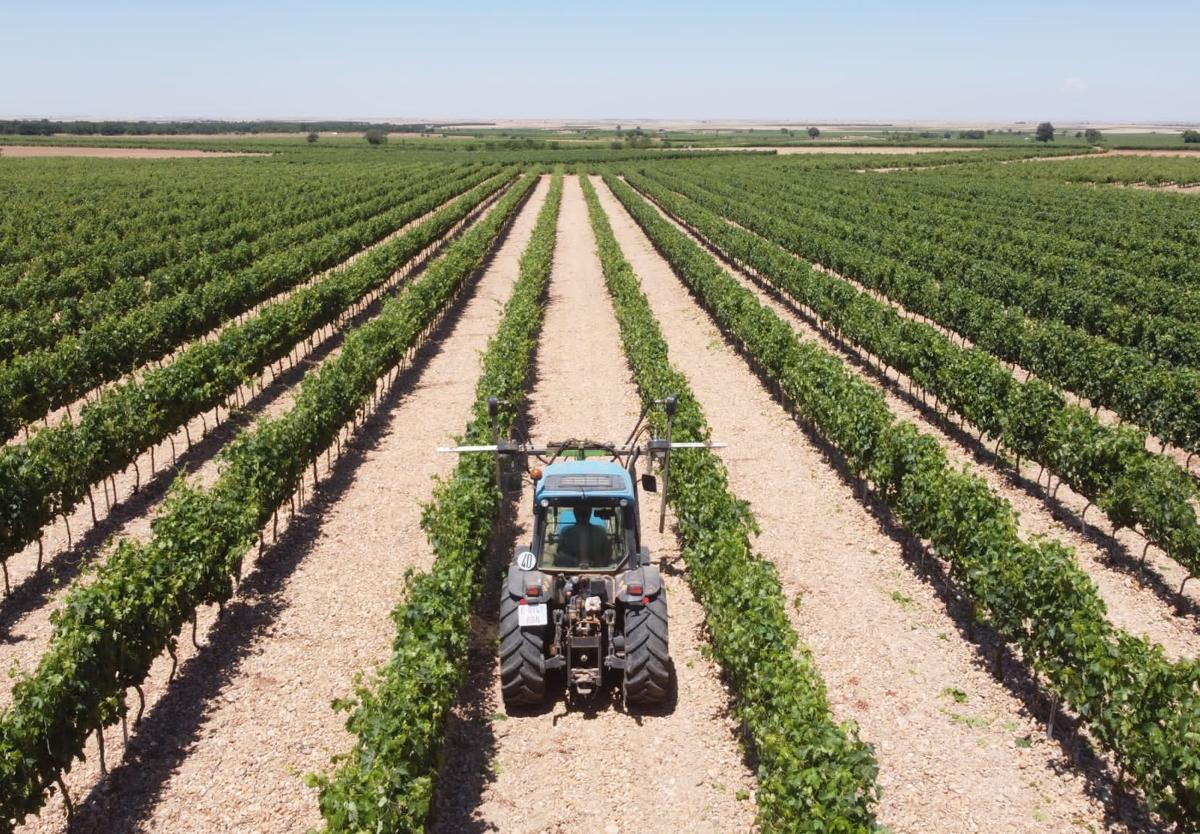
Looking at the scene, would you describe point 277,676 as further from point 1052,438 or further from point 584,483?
point 1052,438

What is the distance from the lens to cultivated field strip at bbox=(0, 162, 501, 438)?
19.0m

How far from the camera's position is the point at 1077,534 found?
1501cm

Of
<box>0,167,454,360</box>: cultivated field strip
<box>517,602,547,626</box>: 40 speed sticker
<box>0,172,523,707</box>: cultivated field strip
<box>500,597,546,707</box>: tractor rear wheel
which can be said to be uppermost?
<box>0,167,454,360</box>: cultivated field strip

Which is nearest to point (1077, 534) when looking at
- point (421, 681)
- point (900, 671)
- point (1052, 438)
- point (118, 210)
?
point (1052, 438)

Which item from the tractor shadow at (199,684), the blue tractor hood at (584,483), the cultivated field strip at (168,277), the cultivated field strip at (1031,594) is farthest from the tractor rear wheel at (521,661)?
the cultivated field strip at (168,277)

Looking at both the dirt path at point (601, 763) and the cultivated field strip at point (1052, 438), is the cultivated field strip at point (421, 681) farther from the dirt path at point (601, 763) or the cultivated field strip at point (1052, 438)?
the cultivated field strip at point (1052, 438)

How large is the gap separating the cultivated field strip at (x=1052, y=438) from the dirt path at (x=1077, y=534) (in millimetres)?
58

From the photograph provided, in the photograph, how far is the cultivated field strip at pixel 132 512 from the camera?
11453mm

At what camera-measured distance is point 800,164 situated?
348 ft

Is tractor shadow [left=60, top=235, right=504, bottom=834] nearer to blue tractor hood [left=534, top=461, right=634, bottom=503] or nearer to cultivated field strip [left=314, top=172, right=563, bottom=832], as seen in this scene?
cultivated field strip [left=314, top=172, right=563, bottom=832]

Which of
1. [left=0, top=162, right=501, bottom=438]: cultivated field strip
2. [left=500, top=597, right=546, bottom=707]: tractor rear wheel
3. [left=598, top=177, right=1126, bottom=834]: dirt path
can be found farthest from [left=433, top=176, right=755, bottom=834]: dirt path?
[left=0, top=162, right=501, bottom=438]: cultivated field strip

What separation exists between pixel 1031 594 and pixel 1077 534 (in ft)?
18.5

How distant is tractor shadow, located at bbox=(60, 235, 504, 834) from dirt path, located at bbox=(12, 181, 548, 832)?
2cm

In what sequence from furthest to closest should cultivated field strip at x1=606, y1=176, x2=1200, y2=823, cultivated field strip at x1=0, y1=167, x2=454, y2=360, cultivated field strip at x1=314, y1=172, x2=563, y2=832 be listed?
cultivated field strip at x1=0, y1=167, x2=454, y2=360 → cultivated field strip at x1=606, y1=176, x2=1200, y2=823 → cultivated field strip at x1=314, y1=172, x2=563, y2=832
